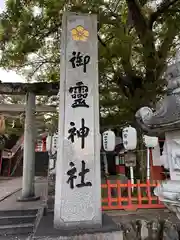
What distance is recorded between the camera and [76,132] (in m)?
4.12

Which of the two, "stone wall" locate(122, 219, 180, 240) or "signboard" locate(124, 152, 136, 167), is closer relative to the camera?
"stone wall" locate(122, 219, 180, 240)

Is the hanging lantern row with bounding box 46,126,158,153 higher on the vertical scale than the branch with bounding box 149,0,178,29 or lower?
lower

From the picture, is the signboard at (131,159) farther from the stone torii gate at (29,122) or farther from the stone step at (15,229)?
the stone step at (15,229)

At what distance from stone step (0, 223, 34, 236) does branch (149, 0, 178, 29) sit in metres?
7.35

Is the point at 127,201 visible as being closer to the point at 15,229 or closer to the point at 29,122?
the point at 15,229

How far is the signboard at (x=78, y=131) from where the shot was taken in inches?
151

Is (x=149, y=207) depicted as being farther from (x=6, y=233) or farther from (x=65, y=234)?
(x=6, y=233)

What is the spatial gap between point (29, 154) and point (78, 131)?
365 centimetres

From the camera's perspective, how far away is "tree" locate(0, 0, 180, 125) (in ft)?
17.8

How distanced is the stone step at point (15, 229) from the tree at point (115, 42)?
14.0 ft

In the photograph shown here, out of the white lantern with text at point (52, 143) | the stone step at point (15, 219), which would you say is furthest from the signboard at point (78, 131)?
the white lantern with text at point (52, 143)

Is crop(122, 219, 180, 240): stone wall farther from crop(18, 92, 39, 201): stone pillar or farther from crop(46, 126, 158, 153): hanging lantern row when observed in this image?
crop(18, 92, 39, 201): stone pillar

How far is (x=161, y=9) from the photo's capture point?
281 inches

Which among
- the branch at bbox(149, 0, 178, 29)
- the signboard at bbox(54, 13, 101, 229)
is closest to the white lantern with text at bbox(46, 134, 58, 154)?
the signboard at bbox(54, 13, 101, 229)
